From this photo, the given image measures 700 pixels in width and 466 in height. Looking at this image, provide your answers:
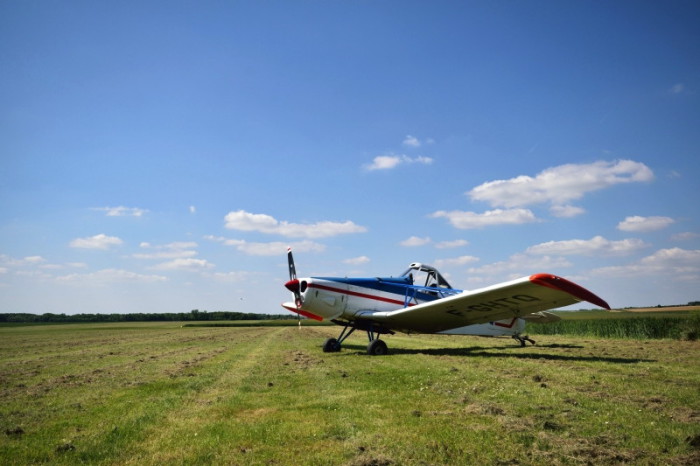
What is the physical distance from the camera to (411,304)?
15570mm

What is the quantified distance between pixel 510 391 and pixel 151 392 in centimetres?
603

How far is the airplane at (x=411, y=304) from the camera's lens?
11.8 metres

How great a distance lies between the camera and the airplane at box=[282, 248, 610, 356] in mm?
11812

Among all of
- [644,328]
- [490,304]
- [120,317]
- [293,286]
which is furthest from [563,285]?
[120,317]

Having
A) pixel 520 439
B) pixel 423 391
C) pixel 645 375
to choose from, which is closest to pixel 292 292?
pixel 423 391

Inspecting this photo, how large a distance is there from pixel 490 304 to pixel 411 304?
12.5 feet

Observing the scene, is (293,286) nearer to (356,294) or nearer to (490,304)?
(356,294)

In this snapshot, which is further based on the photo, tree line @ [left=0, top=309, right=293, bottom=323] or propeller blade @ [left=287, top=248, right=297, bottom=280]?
tree line @ [left=0, top=309, right=293, bottom=323]

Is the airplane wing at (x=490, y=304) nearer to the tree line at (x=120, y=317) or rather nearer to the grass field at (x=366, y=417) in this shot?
the grass field at (x=366, y=417)

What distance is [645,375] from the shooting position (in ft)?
27.5

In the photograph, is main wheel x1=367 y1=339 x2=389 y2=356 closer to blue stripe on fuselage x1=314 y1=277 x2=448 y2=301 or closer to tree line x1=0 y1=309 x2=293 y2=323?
blue stripe on fuselage x1=314 y1=277 x2=448 y2=301

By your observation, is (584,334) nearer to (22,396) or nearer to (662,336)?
(662,336)

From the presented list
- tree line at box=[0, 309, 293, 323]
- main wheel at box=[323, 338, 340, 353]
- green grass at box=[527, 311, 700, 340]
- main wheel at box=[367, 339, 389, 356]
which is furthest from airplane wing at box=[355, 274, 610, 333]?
tree line at box=[0, 309, 293, 323]

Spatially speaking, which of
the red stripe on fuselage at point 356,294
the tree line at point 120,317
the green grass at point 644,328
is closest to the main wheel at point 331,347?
the red stripe on fuselage at point 356,294
